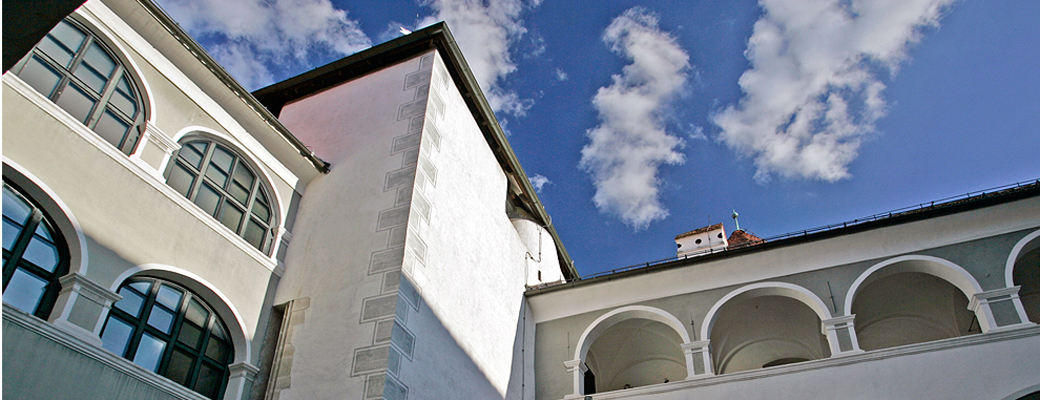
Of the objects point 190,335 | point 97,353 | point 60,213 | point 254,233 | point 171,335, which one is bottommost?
point 97,353

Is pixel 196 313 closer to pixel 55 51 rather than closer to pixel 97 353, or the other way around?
pixel 97 353

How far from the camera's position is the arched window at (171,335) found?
857 cm

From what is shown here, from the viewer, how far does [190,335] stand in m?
9.39

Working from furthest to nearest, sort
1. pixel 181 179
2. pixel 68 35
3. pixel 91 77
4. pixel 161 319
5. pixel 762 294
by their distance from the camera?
pixel 762 294 → pixel 181 179 → pixel 91 77 → pixel 68 35 → pixel 161 319

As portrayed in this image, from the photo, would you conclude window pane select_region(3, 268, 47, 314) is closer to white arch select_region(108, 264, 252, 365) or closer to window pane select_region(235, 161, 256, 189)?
white arch select_region(108, 264, 252, 365)

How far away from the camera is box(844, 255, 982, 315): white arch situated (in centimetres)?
1204

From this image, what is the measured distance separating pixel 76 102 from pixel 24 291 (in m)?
2.48

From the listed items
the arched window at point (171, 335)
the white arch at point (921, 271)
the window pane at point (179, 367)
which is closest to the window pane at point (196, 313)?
the arched window at point (171, 335)

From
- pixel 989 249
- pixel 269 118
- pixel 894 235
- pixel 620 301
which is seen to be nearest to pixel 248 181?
pixel 269 118

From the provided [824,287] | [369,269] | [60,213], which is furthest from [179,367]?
[824,287]

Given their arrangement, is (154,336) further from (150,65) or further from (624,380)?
(624,380)

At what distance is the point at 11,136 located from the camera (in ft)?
26.0

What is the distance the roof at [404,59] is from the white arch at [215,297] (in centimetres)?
632

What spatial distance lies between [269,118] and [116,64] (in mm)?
2530
